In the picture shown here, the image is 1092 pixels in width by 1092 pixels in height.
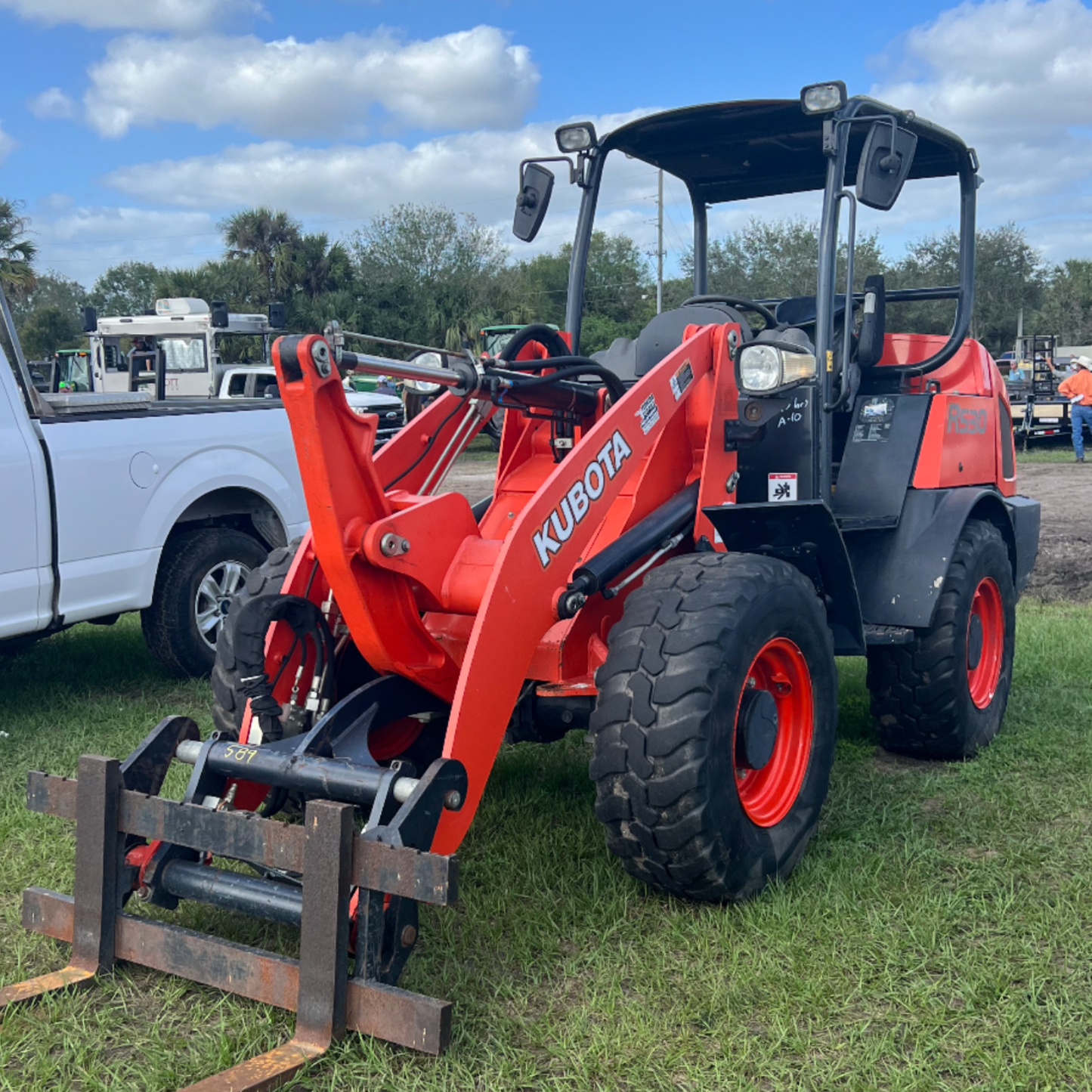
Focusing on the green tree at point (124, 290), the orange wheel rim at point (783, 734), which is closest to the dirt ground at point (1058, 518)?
the orange wheel rim at point (783, 734)

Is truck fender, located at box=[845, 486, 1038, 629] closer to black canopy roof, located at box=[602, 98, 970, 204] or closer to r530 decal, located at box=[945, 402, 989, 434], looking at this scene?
r530 decal, located at box=[945, 402, 989, 434]

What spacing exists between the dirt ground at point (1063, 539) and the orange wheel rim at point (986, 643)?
4.02 metres

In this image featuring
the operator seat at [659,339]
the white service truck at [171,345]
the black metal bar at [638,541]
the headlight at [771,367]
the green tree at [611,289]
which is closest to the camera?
the black metal bar at [638,541]

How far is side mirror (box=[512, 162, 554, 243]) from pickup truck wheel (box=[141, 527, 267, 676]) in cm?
260

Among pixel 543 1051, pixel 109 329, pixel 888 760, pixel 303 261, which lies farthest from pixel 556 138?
pixel 303 261

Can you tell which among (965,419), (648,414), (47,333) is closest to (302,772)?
(648,414)

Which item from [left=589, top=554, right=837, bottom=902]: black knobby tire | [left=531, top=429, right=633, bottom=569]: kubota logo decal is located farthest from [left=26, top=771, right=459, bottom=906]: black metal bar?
[left=531, top=429, right=633, bottom=569]: kubota logo decal

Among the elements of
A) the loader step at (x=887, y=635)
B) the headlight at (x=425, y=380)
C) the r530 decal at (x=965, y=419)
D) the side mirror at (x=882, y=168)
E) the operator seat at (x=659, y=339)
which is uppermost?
the side mirror at (x=882, y=168)

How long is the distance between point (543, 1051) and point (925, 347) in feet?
12.6

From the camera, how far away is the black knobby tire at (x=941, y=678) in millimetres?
4848

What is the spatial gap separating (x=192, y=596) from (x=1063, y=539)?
8282 mm

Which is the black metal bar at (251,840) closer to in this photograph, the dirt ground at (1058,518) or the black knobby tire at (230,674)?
the black knobby tire at (230,674)

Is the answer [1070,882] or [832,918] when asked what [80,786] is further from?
[1070,882]

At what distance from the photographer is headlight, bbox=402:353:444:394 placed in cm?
351
